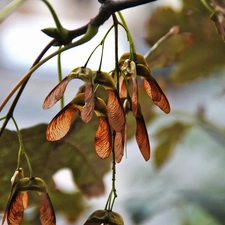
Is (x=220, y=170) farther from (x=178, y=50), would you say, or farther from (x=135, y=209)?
(x=178, y=50)

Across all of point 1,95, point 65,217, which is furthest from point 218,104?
point 1,95

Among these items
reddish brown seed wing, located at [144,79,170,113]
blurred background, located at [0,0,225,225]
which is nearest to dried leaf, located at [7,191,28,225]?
reddish brown seed wing, located at [144,79,170,113]

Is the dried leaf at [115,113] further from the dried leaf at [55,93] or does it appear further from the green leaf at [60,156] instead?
the green leaf at [60,156]

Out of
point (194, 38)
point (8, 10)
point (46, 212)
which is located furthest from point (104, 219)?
point (194, 38)

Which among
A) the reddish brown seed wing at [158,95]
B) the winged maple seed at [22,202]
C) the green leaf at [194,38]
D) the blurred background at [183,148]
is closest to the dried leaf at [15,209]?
the winged maple seed at [22,202]

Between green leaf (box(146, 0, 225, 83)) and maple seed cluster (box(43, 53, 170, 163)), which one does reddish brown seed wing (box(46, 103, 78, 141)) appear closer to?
maple seed cluster (box(43, 53, 170, 163))

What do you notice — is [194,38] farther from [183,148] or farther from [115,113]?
[115,113]
